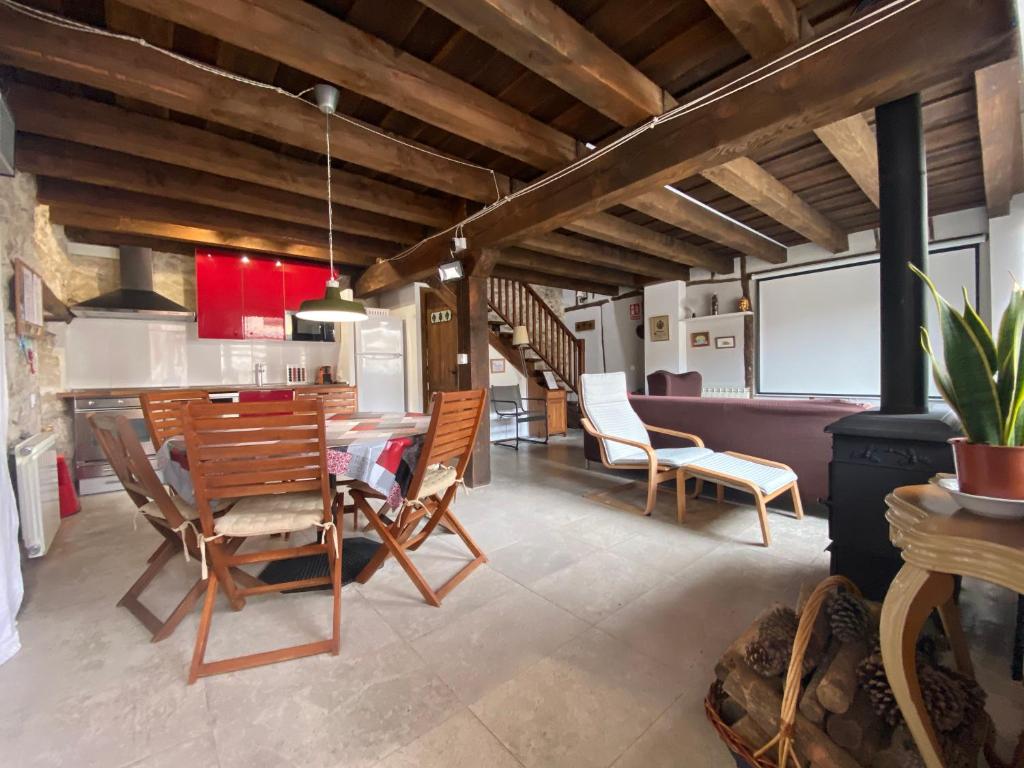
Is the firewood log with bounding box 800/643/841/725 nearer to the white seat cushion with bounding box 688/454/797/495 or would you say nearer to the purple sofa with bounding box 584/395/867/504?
the white seat cushion with bounding box 688/454/797/495

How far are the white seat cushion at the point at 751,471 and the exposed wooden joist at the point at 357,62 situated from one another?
2.28 m

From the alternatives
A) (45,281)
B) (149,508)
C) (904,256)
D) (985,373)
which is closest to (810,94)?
(904,256)

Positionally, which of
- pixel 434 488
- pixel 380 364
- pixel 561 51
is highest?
pixel 561 51

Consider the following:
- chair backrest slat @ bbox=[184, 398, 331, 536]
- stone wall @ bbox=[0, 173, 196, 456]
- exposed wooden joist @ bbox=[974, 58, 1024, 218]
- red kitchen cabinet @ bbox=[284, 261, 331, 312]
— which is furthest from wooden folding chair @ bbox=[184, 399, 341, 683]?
red kitchen cabinet @ bbox=[284, 261, 331, 312]

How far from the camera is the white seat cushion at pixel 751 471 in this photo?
243 cm

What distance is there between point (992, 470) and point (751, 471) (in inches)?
78.4

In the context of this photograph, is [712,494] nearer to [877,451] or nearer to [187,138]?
[877,451]

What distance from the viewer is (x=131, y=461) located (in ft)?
5.13

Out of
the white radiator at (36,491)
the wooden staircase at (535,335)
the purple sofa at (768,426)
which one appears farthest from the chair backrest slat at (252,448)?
the wooden staircase at (535,335)

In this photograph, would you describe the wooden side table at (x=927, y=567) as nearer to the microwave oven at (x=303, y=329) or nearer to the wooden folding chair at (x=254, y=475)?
the wooden folding chair at (x=254, y=475)

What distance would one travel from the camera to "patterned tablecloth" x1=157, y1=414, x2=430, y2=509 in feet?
5.66

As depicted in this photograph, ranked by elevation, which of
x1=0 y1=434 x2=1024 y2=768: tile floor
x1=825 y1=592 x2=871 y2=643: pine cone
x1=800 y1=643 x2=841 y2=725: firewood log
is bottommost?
x1=0 y1=434 x2=1024 y2=768: tile floor

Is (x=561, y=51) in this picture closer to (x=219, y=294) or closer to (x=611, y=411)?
(x=611, y=411)

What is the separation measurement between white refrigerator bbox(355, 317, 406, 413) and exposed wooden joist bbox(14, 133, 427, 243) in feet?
5.29
